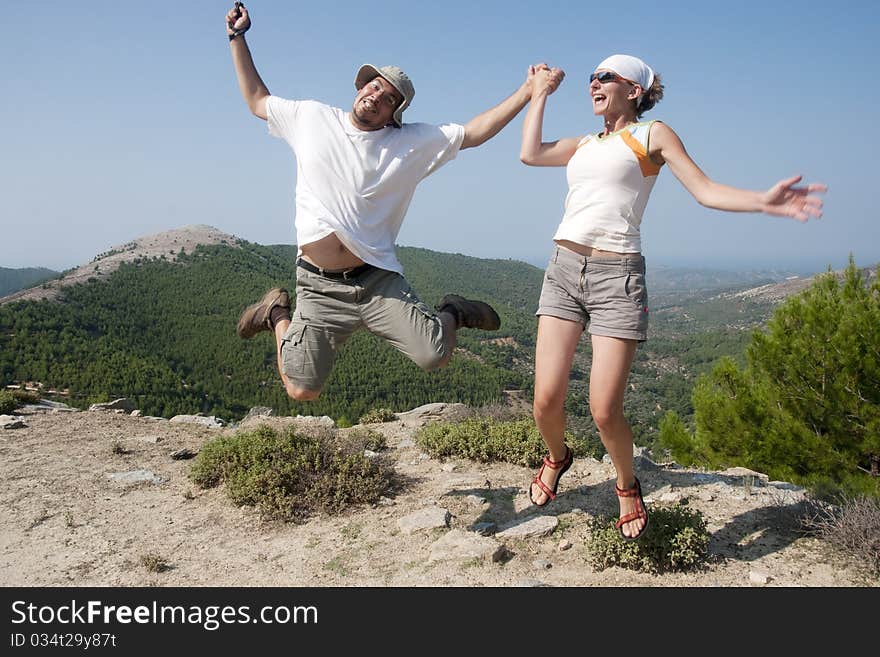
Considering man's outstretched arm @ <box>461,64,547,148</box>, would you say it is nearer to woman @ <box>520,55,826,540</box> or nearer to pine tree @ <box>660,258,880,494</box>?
woman @ <box>520,55,826,540</box>

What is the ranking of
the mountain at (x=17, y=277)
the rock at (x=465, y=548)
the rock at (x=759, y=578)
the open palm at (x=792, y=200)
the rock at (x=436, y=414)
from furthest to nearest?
the mountain at (x=17, y=277)
the rock at (x=436, y=414)
the rock at (x=465, y=548)
the rock at (x=759, y=578)
the open palm at (x=792, y=200)

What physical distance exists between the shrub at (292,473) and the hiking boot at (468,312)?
1.71 meters

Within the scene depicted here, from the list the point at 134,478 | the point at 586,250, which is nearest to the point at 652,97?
the point at 586,250

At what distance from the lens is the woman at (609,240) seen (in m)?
3.29

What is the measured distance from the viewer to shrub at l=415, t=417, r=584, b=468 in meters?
6.16

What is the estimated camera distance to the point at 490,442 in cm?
630

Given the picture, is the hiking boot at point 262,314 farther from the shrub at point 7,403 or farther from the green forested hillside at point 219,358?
the green forested hillside at point 219,358

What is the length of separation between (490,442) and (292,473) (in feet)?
6.59

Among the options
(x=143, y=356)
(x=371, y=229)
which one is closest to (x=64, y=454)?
(x=371, y=229)

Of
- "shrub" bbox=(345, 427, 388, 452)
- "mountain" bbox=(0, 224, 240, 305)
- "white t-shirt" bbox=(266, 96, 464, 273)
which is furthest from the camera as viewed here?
"mountain" bbox=(0, 224, 240, 305)

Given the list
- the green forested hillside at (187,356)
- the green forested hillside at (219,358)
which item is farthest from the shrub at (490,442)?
the green forested hillside at (187,356)

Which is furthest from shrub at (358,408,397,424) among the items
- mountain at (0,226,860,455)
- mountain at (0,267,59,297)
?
mountain at (0,267,59,297)

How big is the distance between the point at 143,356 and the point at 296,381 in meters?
45.1

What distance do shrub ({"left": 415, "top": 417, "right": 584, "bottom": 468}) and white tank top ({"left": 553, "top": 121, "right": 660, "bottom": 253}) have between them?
126 inches
